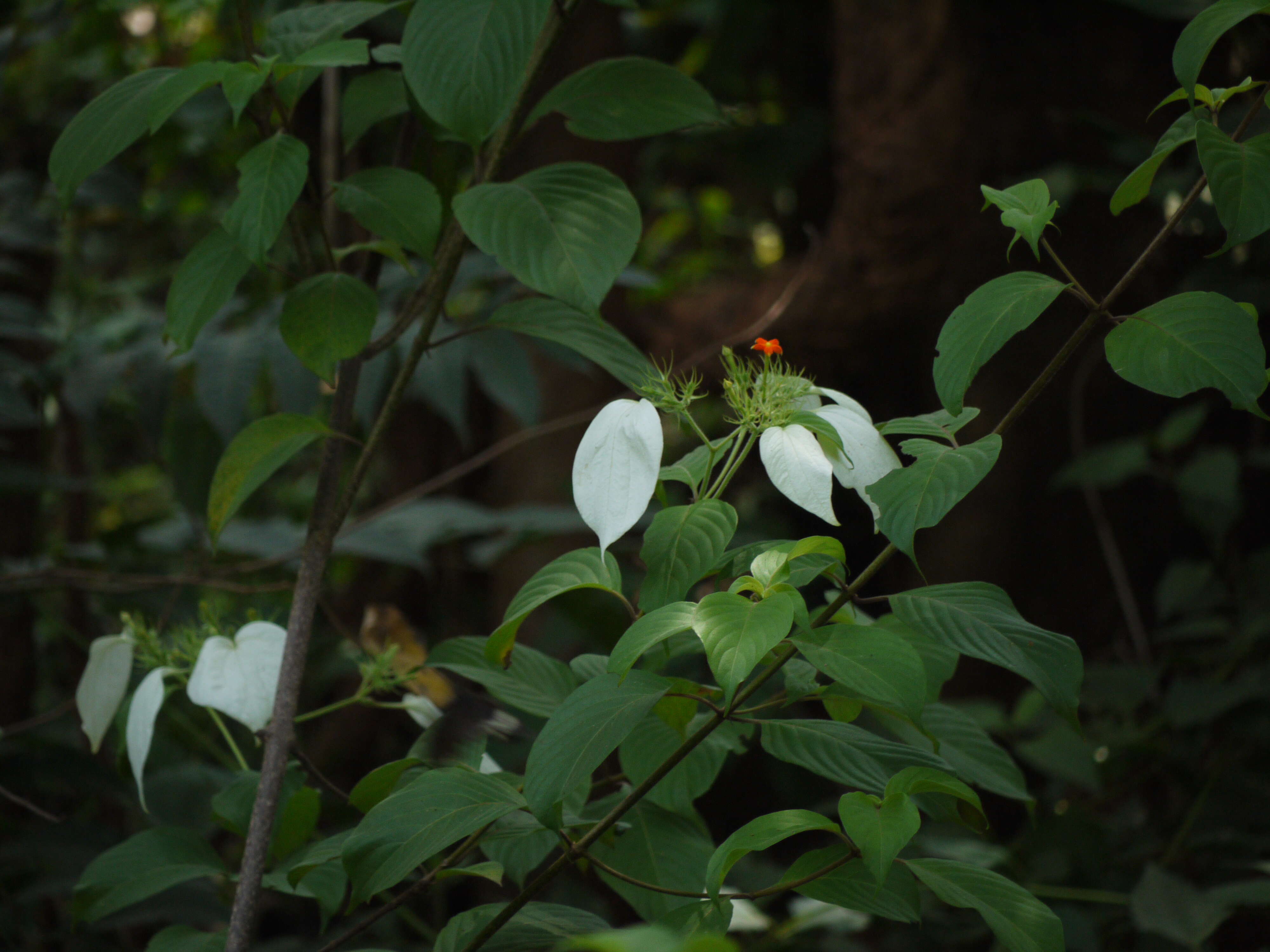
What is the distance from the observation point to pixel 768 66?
2.22 meters

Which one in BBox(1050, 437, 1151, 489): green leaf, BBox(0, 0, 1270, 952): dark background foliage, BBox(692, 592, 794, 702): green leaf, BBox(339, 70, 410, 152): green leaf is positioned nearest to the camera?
BBox(692, 592, 794, 702): green leaf

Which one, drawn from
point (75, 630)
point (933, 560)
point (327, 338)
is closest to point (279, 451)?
point (327, 338)

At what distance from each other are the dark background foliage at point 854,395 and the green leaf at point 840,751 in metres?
0.46

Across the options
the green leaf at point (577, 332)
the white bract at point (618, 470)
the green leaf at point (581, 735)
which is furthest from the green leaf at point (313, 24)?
the green leaf at point (581, 735)

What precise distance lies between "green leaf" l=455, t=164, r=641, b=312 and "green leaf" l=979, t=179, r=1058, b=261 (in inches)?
7.9

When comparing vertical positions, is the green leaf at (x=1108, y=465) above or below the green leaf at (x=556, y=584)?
below

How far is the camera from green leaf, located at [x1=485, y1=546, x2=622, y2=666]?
0.47 meters

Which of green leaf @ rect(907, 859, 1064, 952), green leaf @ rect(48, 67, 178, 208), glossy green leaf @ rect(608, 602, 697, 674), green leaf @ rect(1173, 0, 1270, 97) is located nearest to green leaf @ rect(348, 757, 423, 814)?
glossy green leaf @ rect(608, 602, 697, 674)

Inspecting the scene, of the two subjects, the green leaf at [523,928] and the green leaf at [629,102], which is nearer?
the green leaf at [523,928]

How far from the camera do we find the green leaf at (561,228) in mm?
540

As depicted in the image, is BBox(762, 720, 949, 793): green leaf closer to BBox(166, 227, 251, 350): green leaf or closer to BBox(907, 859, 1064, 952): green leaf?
BBox(907, 859, 1064, 952): green leaf

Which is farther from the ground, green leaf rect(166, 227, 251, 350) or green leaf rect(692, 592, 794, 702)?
green leaf rect(166, 227, 251, 350)

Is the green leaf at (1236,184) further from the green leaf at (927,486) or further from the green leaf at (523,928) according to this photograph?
the green leaf at (523,928)

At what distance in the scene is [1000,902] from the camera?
45 centimetres
